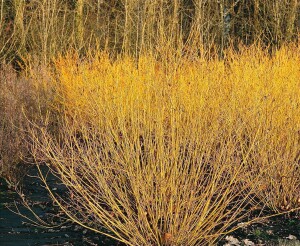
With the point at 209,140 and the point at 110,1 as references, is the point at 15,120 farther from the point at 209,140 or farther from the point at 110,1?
the point at 110,1

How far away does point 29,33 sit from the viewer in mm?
15664

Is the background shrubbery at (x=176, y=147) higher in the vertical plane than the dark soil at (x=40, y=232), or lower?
higher

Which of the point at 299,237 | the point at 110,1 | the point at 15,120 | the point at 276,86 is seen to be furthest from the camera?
the point at 110,1

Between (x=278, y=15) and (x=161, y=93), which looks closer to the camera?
(x=161, y=93)

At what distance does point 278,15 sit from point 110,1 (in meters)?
8.06

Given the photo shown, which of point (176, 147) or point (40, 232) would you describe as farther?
point (40, 232)

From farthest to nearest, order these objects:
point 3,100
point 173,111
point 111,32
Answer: point 111,32, point 3,100, point 173,111

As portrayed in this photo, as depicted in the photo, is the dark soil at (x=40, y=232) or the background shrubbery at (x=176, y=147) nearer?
the background shrubbery at (x=176, y=147)

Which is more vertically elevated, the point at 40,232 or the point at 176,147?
the point at 176,147

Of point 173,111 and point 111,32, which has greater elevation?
point 173,111

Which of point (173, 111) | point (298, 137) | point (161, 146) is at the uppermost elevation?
point (173, 111)

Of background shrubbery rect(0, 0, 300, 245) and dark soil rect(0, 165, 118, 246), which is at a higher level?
background shrubbery rect(0, 0, 300, 245)

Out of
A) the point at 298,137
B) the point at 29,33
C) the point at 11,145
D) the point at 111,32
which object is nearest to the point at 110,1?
the point at 111,32

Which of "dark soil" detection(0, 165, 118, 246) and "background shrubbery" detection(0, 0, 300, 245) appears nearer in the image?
"background shrubbery" detection(0, 0, 300, 245)
